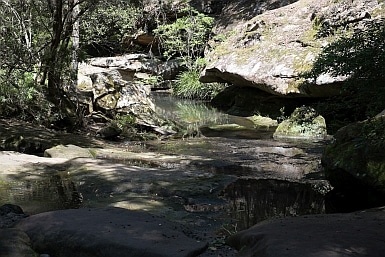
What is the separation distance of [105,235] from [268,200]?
282 cm

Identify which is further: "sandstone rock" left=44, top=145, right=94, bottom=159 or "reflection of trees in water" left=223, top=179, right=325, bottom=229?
"sandstone rock" left=44, top=145, right=94, bottom=159

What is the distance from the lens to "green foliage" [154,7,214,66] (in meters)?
25.2

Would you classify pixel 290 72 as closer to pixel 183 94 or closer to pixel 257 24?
pixel 257 24

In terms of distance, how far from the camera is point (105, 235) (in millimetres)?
3664

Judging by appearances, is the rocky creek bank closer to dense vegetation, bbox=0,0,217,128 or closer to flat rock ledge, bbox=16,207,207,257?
flat rock ledge, bbox=16,207,207,257

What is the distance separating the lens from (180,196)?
5.84 meters

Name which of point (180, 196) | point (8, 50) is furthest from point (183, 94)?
point (180, 196)

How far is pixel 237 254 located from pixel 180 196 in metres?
2.24

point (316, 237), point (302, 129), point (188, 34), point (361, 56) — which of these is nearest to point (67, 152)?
point (361, 56)

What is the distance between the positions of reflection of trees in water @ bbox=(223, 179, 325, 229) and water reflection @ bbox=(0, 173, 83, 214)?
6.62 feet

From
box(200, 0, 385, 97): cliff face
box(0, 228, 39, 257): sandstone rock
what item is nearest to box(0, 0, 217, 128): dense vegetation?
box(200, 0, 385, 97): cliff face

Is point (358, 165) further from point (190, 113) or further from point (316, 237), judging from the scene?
point (190, 113)

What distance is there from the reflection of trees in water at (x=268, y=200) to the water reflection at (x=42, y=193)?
202 centimetres

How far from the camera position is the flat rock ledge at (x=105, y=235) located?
3470 mm
